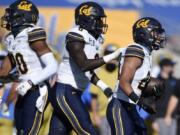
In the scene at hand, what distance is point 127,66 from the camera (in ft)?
21.9

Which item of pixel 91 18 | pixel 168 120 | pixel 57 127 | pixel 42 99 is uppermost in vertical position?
pixel 91 18

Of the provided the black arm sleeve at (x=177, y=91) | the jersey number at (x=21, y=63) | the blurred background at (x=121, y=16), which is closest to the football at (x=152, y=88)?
the jersey number at (x=21, y=63)

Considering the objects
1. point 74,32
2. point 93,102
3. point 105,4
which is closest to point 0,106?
point 74,32

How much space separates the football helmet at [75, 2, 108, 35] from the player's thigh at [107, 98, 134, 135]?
Result: 73 centimetres

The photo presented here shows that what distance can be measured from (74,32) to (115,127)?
93cm

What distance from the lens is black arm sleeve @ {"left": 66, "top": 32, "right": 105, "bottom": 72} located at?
6926 millimetres

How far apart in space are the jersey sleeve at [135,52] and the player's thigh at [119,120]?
0.47 meters

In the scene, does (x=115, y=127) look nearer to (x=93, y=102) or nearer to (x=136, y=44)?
(x=136, y=44)

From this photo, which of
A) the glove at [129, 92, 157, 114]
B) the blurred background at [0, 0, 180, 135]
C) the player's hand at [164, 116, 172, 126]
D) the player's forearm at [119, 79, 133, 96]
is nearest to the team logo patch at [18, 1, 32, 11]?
the player's forearm at [119, 79, 133, 96]

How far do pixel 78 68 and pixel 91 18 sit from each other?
0.47 meters

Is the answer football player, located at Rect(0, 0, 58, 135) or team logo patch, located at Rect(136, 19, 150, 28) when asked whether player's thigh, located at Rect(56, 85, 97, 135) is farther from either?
team logo patch, located at Rect(136, 19, 150, 28)

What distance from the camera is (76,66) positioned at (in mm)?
7191

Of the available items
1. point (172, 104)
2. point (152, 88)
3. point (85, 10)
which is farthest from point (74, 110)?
point (172, 104)

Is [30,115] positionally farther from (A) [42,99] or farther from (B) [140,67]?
(B) [140,67]
